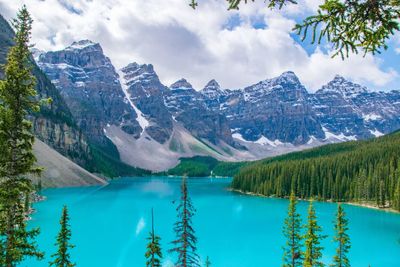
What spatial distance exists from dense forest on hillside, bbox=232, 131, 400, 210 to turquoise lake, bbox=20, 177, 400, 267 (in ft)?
32.3

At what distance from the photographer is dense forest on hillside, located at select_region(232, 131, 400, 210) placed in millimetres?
103188

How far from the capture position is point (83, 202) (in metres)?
106

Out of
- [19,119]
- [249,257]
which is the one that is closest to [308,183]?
[249,257]

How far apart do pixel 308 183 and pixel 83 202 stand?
240ft

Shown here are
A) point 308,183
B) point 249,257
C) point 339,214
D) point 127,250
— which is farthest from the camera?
point 308,183

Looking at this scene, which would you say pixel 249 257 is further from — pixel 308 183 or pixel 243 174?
pixel 243 174

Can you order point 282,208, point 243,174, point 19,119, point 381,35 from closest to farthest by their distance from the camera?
point 381,35, point 19,119, point 282,208, point 243,174

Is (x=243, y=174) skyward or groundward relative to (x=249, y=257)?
skyward

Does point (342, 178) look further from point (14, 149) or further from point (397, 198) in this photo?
point (14, 149)

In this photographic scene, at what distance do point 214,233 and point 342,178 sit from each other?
225ft

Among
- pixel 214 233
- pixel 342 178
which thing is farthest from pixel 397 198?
pixel 214 233

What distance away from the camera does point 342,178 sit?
118250 mm

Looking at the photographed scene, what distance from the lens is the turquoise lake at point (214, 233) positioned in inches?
1924

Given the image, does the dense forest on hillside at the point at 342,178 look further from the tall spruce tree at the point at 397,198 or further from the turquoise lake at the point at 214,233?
the turquoise lake at the point at 214,233
